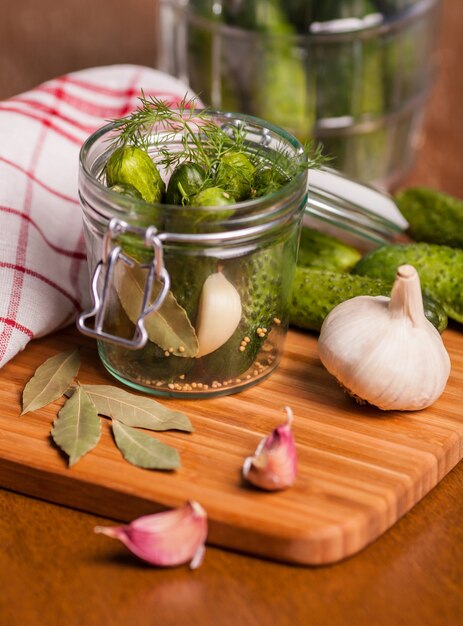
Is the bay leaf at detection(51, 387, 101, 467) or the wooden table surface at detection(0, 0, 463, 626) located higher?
the bay leaf at detection(51, 387, 101, 467)

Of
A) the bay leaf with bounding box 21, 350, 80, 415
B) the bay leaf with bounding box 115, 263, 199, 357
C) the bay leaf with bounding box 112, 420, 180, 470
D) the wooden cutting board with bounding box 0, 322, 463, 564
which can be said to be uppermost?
the bay leaf with bounding box 115, 263, 199, 357

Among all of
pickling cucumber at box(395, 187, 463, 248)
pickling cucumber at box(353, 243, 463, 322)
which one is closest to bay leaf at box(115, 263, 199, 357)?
pickling cucumber at box(353, 243, 463, 322)

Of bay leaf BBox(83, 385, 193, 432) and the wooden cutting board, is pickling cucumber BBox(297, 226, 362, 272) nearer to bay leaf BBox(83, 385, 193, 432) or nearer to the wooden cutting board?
the wooden cutting board

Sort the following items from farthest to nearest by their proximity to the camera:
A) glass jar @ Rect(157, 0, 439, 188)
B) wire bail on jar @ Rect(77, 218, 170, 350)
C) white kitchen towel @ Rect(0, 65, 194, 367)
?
1. glass jar @ Rect(157, 0, 439, 188)
2. white kitchen towel @ Rect(0, 65, 194, 367)
3. wire bail on jar @ Rect(77, 218, 170, 350)

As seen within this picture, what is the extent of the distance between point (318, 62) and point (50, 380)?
0.85 meters

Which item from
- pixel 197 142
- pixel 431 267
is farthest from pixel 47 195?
pixel 431 267

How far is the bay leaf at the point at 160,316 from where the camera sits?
1.07 m

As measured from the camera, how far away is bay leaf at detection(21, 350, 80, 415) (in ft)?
3.67

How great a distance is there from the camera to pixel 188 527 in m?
0.93

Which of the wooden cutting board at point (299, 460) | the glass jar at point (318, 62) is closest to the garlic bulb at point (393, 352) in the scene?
the wooden cutting board at point (299, 460)

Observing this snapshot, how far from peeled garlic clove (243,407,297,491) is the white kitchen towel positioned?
366 millimetres

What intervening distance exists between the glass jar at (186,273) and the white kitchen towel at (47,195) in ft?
0.41

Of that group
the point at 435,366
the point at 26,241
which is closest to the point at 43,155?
the point at 26,241

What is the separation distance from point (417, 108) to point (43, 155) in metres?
0.85
